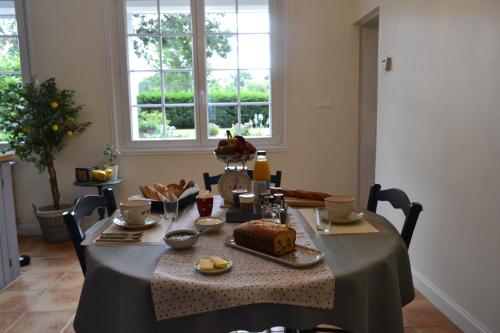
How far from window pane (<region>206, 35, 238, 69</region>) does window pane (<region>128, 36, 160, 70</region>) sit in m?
0.48

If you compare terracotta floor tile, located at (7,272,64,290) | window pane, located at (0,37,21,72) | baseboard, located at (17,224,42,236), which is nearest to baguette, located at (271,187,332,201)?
terracotta floor tile, located at (7,272,64,290)

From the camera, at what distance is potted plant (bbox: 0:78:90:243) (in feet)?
11.7

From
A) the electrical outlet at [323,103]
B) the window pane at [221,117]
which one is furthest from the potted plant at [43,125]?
the electrical outlet at [323,103]

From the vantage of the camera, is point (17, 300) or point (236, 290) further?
point (17, 300)

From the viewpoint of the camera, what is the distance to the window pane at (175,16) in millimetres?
3818

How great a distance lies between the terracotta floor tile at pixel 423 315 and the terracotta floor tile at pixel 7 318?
2.28m

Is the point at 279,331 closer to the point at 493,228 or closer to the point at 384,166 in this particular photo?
the point at 493,228

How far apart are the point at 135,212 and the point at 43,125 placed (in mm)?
2428

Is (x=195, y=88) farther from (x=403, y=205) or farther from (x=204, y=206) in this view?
(x=403, y=205)

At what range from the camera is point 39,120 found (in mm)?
3561

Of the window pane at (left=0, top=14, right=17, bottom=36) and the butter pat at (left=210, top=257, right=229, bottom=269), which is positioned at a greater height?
the window pane at (left=0, top=14, right=17, bottom=36)

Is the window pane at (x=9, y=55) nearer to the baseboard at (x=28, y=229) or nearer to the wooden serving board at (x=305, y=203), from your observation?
the baseboard at (x=28, y=229)

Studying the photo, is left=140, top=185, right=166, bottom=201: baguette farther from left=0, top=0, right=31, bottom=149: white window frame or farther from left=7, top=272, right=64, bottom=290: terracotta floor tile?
left=0, top=0, right=31, bottom=149: white window frame

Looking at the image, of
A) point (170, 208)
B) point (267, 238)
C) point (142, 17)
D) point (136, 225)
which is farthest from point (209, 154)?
point (267, 238)
